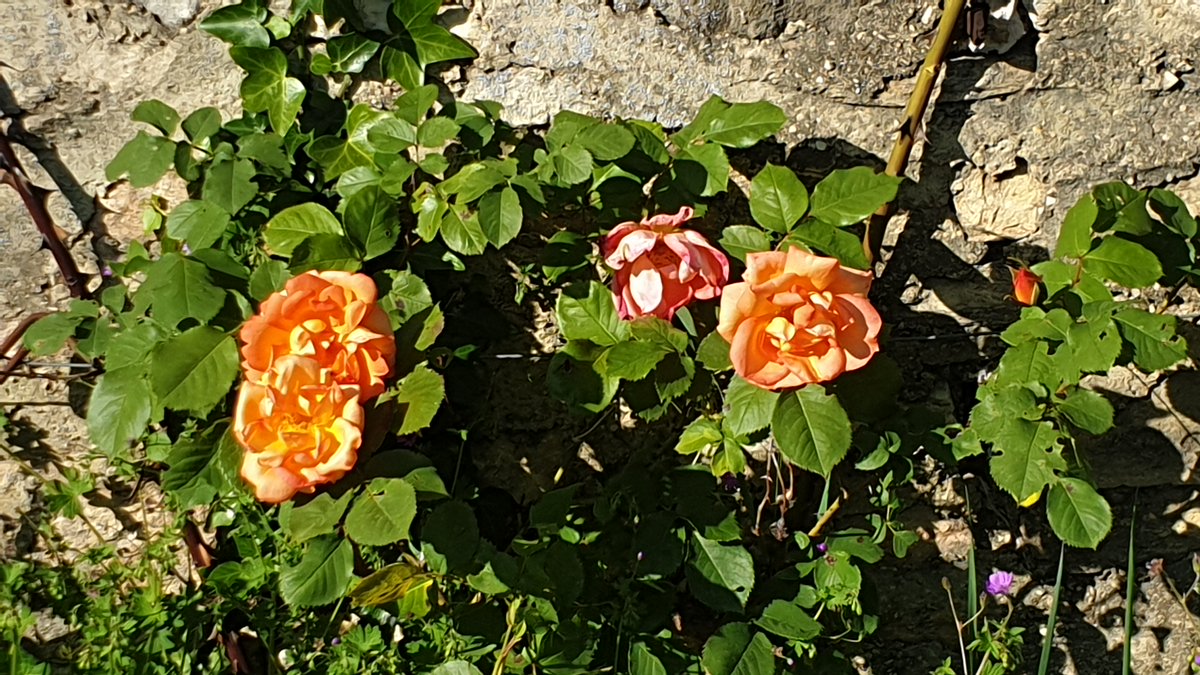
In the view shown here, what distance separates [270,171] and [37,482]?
718mm

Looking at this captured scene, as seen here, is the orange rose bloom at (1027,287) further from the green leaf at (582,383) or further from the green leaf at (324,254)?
the green leaf at (324,254)

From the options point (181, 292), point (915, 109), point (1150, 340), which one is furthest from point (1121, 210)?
point (181, 292)

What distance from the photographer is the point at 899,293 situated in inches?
67.8

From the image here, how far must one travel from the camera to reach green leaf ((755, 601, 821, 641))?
149 centimetres

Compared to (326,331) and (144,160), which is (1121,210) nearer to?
(326,331)

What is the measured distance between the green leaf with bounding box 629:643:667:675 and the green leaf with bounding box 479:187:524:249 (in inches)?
24.5

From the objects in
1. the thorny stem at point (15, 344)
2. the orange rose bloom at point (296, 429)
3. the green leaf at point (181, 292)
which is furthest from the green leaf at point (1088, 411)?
the thorny stem at point (15, 344)

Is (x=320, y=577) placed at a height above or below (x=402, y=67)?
below

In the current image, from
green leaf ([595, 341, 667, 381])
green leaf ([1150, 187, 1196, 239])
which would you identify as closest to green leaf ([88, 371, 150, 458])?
green leaf ([595, 341, 667, 381])

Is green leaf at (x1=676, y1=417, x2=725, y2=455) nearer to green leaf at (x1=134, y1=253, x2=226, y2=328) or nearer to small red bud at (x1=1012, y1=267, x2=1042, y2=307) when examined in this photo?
small red bud at (x1=1012, y1=267, x2=1042, y2=307)

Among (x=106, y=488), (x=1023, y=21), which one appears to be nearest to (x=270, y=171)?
(x=106, y=488)

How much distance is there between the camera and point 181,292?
4.60 ft

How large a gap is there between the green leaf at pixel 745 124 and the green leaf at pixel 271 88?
652mm

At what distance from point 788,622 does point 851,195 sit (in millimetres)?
632
